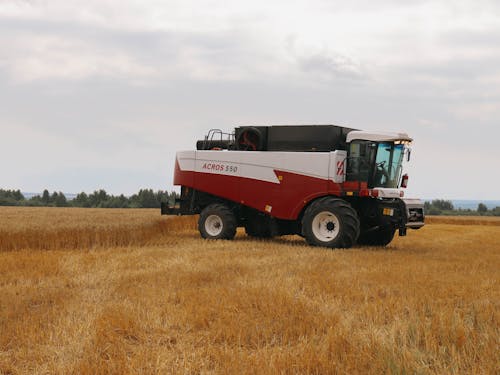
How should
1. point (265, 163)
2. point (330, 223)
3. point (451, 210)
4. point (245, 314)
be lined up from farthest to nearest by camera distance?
point (451, 210) < point (265, 163) < point (330, 223) < point (245, 314)

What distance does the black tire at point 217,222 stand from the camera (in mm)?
15336

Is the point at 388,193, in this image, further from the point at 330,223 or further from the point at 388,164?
the point at 330,223

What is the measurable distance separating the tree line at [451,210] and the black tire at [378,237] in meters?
47.8

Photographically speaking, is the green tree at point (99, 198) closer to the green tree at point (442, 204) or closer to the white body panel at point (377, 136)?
the white body panel at point (377, 136)

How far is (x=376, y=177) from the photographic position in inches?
538

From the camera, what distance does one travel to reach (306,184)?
1407 cm

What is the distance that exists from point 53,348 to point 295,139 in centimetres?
1053

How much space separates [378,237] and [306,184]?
2.74 meters

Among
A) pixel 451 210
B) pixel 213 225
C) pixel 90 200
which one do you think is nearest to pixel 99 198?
pixel 90 200

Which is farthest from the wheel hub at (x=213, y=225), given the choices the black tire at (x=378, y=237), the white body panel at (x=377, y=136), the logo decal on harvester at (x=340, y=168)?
the white body panel at (x=377, y=136)

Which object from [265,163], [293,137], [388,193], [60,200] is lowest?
[60,200]

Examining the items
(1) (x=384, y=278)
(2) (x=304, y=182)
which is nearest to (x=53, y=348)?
(1) (x=384, y=278)

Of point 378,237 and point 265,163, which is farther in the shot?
point 378,237

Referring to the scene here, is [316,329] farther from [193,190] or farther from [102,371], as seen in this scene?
[193,190]
